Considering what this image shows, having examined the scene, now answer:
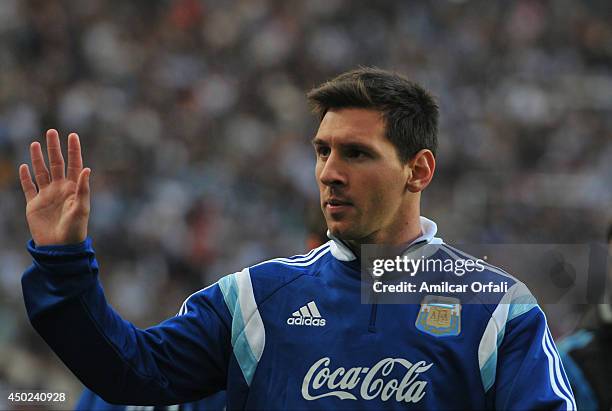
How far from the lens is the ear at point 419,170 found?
3289 mm

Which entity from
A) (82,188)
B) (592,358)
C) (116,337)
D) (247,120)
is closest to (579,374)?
(592,358)

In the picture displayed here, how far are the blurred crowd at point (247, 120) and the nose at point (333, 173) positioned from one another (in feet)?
18.8

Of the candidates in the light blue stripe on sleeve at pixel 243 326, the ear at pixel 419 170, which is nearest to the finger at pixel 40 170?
the light blue stripe on sleeve at pixel 243 326

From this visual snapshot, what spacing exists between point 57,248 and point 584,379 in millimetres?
2712

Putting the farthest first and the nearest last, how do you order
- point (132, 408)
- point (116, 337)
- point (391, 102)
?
point (132, 408), point (391, 102), point (116, 337)

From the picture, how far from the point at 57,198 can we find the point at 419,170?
3.68ft

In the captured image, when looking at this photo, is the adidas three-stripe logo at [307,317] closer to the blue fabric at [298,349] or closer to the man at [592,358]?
the blue fabric at [298,349]

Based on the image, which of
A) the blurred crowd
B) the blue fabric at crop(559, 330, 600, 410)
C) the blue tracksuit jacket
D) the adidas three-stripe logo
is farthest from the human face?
the blurred crowd

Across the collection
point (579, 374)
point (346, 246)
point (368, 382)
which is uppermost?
point (346, 246)

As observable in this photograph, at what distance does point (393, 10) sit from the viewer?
648 inches

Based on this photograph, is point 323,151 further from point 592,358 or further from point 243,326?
point 592,358

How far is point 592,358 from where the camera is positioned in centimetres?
470

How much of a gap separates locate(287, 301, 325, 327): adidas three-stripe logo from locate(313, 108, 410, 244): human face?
24cm

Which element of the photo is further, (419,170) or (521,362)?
(419,170)
